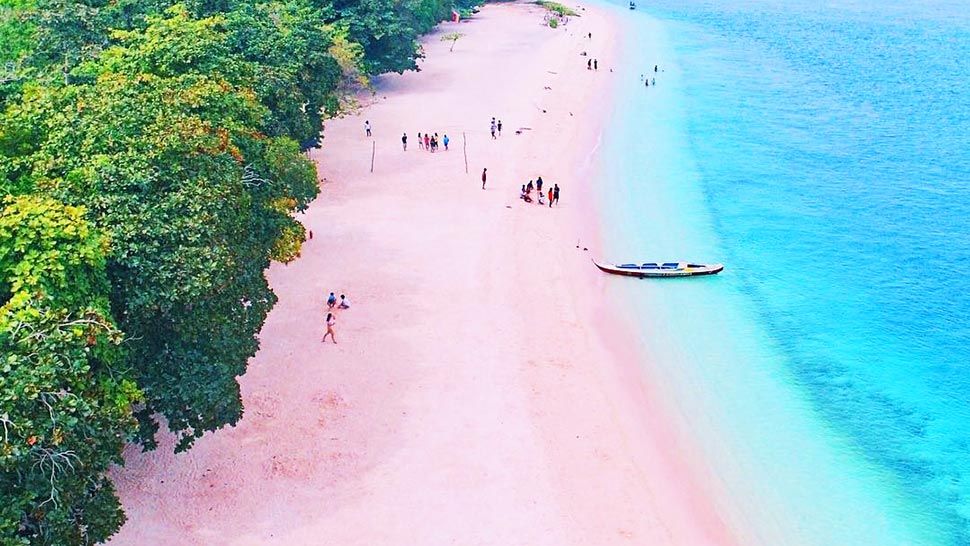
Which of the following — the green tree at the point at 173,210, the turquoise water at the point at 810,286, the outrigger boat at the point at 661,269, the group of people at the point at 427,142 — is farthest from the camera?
the group of people at the point at 427,142

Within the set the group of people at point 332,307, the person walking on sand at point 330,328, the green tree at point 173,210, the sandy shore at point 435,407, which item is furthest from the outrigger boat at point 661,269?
the green tree at point 173,210

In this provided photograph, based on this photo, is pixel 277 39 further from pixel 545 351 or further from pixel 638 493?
pixel 638 493

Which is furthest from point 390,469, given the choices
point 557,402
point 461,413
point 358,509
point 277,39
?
point 277,39

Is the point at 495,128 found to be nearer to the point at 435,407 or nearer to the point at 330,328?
the point at 330,328

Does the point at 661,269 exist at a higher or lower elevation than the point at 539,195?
lower

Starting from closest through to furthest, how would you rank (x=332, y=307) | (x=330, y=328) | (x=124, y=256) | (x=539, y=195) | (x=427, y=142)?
(x=124, y=256)
(x=330, y=328)
(x=332, y=307)
(x=539, y=195)
(x=427, y=142)

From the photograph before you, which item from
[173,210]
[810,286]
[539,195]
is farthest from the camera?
[539,195]

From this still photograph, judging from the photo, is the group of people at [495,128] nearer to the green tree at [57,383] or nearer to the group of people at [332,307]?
the group of people at [332,307]

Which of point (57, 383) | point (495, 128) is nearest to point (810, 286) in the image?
point (495, 128)
